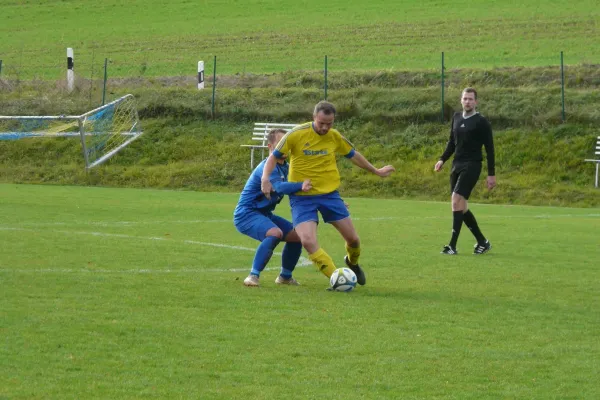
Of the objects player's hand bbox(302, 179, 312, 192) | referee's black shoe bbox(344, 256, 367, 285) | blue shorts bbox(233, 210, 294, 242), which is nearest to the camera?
player's hand bbox(302, 179, 312, 192)

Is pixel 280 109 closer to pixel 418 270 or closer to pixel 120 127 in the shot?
pixel 120 127

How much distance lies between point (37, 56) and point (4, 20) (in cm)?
1272

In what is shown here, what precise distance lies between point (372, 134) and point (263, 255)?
773 inches

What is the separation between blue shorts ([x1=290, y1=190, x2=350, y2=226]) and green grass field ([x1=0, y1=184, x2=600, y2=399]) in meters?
0.68

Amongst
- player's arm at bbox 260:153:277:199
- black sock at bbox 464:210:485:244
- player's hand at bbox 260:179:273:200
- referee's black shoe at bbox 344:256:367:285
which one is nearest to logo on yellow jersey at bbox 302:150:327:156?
player's arm at bbox 260:153:277:199

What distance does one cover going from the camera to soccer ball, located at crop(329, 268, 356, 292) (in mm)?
9758

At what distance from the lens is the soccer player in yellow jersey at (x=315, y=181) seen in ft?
32.7

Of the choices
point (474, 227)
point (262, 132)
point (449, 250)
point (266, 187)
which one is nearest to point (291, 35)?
point (262, 132)

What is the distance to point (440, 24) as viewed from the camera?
51.0 metres

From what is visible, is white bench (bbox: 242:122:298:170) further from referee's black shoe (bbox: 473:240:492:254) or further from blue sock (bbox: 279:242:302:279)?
blue sock (bbox: 279:242:302:279)

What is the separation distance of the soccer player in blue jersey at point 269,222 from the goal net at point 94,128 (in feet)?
58.0

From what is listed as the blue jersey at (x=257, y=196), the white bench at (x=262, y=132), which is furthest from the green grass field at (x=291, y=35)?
the blue jersey at (x=257, y=196)

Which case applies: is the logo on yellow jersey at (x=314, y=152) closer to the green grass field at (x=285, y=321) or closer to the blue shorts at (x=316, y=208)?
the blue shorts at (x=316, y=208)

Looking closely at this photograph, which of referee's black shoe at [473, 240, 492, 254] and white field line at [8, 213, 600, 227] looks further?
white field line at [8, 213, 600, 227]
